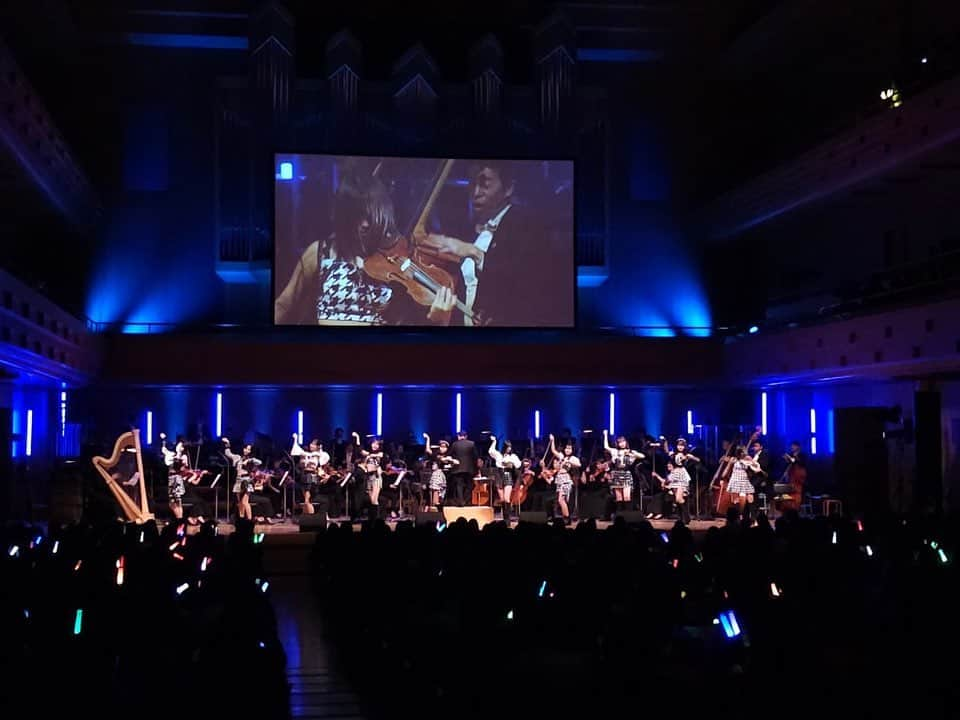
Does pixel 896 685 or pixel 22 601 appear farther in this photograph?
pixel 22 601

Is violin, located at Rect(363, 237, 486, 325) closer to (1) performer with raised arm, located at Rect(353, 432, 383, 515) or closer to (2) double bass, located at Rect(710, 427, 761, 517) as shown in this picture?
(1) performer with raised arm, located at Rect(353, 432, 383, 515)

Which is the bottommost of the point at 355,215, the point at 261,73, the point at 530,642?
the point at 530,642

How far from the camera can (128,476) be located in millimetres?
18828

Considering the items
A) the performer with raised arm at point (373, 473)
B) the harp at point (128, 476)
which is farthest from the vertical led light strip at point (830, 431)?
the harp at point (128, 476)

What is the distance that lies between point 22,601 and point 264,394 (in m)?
16.9

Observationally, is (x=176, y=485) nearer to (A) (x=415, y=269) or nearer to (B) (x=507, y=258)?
(A) (x=415, y=269)

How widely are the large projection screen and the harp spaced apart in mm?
4207

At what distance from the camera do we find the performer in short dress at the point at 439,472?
19.6m

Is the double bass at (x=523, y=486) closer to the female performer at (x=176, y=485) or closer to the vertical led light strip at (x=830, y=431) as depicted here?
the vertical led light strip at (x=830, y=431)

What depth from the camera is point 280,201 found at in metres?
22.0

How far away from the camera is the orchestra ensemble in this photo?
63.3 feet

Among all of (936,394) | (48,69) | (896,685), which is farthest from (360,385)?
(896,685)

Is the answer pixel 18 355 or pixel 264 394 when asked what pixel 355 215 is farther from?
pixel 18 355

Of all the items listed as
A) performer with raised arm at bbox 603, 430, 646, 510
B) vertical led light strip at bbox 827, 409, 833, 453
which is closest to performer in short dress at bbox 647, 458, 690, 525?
performer with raised arm at bbox 603, 430, 646, 510
